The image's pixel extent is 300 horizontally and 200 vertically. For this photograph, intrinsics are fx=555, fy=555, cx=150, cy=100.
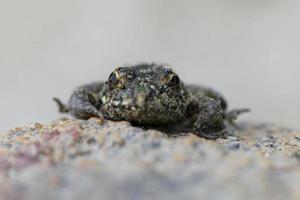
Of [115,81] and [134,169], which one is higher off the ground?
[115,81]

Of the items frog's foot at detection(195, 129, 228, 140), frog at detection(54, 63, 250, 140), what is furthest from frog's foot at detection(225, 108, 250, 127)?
frog's foot at detection(195, 129, 228, 140)

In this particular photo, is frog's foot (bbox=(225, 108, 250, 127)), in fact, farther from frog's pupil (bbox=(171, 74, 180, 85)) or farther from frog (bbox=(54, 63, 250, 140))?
frog's pupil (bbox=(171, 74, 180, 85))

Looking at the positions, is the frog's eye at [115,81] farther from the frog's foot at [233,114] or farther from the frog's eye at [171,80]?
the frog's foot at [233,114]

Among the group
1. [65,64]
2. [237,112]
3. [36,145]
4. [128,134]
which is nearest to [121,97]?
[128,134]

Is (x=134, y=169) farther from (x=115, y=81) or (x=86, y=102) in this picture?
(x=86, y=102)

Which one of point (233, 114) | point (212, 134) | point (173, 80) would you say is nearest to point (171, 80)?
point (173, 80)

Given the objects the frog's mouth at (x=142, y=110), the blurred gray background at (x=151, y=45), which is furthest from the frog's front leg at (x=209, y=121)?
the blurred gray background at (x=151, y=45)

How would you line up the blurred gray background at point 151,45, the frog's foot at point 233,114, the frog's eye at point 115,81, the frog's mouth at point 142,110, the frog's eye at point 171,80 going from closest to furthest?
the frog's mouth at point 142,110
the frog's eye at point 115,81
the frog's eye at point 171,80
the frog's foot at point 233,114
the blurred gray background at point 151,45
